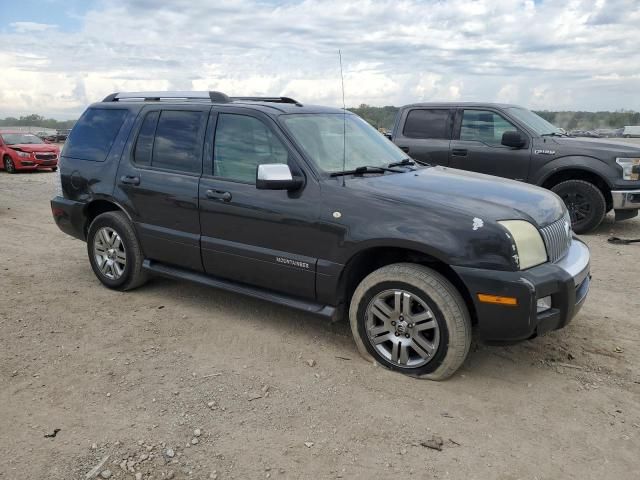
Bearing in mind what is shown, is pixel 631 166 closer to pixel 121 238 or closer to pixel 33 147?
pixel 121 238

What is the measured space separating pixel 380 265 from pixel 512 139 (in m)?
4.95

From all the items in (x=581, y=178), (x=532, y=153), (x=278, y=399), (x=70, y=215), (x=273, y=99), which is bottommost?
(x=278, y=399)

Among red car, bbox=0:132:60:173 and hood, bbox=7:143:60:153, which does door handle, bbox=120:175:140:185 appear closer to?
red car, bbox=0:132:60:173

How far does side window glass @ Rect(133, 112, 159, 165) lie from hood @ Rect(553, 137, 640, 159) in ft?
19.4

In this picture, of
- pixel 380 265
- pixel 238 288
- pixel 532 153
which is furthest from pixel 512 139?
pixel 238 288

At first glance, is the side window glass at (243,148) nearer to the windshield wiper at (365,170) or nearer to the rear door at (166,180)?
the rear door at (166,180)

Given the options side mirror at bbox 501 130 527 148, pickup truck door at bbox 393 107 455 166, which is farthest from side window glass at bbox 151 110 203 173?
side mirror at bbox 501 130 527 148

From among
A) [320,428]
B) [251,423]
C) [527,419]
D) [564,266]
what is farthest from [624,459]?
[251,423]

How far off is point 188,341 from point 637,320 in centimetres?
373

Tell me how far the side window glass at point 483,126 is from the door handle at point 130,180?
548 centimetres

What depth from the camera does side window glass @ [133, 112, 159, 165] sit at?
4969mm

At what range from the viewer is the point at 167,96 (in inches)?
202

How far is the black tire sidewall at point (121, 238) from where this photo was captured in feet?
17.0

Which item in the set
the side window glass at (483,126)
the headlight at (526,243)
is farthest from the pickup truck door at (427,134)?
the headlight at (526,243)
